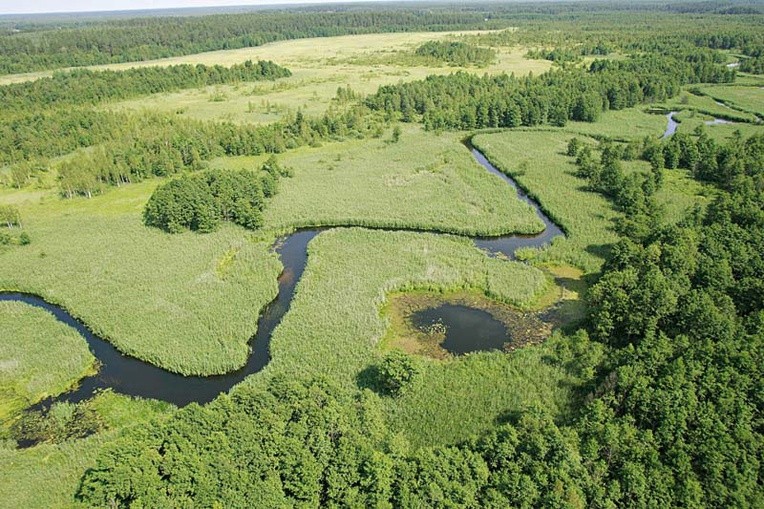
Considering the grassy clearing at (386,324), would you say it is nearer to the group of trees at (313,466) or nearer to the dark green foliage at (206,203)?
the group of trees at (313,466)

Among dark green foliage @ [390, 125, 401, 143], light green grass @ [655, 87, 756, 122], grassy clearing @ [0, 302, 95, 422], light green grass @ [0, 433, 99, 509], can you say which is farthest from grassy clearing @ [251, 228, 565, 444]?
light green grass @ [655, 87, 756, 122]

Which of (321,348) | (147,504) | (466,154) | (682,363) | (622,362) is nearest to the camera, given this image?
(147,504)

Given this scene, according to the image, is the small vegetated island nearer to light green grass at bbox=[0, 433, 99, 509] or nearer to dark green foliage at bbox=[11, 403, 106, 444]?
light green grass at bbox=[0, 433, 99, 509]

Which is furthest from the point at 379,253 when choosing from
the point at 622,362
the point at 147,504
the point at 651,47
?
the point at 651,47

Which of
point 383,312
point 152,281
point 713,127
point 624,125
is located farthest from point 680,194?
point 152,281

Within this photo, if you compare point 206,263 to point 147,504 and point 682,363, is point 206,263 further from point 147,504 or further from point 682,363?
point 682,363

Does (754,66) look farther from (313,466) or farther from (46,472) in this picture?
(46,472)

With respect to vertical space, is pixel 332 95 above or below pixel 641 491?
above

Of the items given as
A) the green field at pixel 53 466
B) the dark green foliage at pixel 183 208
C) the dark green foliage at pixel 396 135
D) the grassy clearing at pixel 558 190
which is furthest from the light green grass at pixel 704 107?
the green field at pixel 53 466
